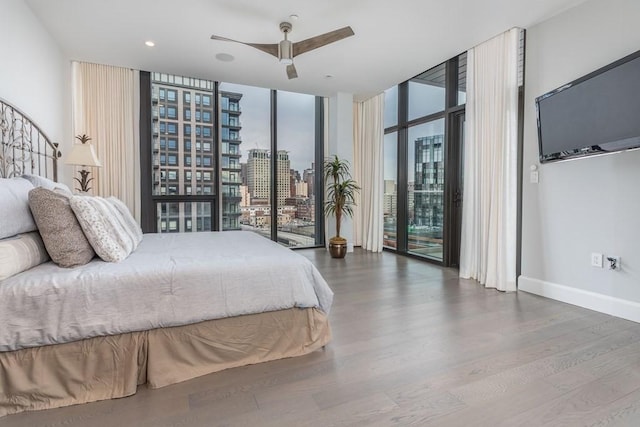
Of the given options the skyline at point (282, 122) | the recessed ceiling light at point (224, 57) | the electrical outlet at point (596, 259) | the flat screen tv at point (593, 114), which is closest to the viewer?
the flat screen tv at point (593, 114)

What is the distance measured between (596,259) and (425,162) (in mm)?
2570

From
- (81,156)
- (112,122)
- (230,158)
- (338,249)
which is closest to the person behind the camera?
(81,156)

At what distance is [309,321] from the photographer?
6.63 feet

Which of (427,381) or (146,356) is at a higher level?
(146,356)

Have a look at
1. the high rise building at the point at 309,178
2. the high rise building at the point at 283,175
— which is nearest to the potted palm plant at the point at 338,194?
the high rise building at the point at 309,178

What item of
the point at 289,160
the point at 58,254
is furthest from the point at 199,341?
the point at 289,160

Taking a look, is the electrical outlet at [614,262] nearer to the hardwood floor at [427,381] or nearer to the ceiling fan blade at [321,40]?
the hardwood floor at [427,381]

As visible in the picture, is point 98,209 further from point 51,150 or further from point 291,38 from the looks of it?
point 291,38

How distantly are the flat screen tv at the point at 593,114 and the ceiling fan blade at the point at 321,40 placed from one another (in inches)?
72.0

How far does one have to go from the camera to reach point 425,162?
16.3ft

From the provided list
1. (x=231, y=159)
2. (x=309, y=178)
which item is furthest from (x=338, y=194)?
(x=231, y=159)

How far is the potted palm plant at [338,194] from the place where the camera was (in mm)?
5113

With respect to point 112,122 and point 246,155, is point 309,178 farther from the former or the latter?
point 112,122

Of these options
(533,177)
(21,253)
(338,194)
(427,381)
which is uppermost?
(533,177)
